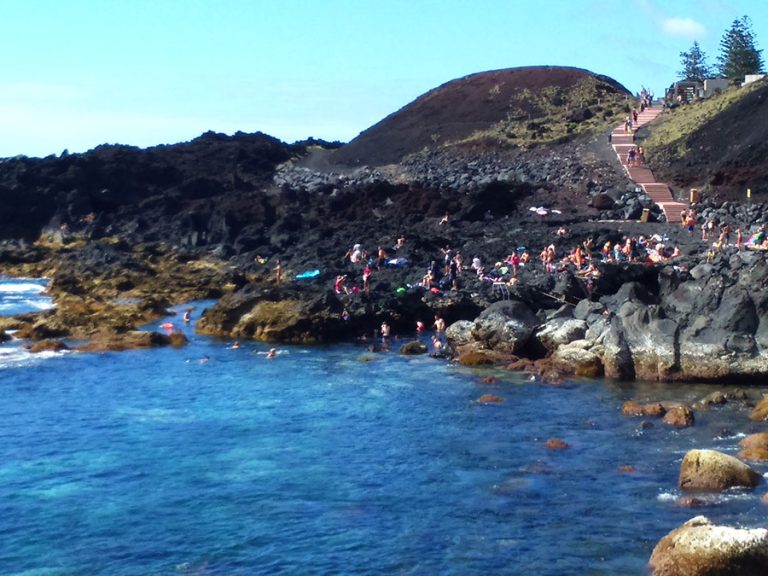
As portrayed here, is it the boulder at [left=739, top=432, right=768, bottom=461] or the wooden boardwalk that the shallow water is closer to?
Result: the wooden boardwalk

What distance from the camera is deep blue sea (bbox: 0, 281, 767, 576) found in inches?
1032

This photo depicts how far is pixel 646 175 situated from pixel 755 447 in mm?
56305

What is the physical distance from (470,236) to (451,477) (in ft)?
148

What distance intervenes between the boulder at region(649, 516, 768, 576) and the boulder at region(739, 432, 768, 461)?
9.86m

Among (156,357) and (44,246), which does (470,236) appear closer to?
(156,357)

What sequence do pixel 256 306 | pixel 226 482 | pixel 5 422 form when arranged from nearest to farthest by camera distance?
pixel 226 482 → pixel 5 422 → pixel 256 306

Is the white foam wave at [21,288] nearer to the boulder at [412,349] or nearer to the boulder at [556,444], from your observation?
the boulder at [412,349]

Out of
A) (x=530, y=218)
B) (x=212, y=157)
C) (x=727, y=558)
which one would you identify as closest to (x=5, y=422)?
(x=727, y=558)

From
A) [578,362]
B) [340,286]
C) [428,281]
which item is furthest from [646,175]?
[578,362]

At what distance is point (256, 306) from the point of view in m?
57.9

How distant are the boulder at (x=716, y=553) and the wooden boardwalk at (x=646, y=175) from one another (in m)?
54.8

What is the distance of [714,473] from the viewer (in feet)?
96.3

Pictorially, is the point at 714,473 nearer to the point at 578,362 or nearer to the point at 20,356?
the point at 578,362

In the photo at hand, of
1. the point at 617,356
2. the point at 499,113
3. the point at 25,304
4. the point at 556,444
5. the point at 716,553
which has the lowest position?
the point at 556,444
